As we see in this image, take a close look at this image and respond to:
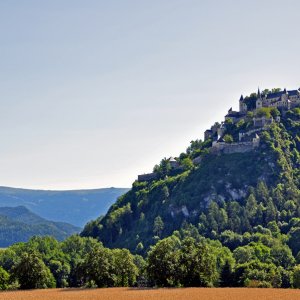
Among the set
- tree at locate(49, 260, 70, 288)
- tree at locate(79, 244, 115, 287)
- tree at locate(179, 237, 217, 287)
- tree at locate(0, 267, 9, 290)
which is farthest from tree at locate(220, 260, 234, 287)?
tree at locate(49, 260, 70, 288)

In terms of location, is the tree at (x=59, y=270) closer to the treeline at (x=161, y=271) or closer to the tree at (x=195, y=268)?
the treeline at (x=161, y=271)

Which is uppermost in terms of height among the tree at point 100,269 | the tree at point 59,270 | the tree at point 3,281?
the tree at point 100,269

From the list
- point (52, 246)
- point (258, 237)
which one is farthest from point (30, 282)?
point (258, 237)

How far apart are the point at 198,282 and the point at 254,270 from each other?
743 inches

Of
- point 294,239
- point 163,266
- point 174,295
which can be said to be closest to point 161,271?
point 163,266

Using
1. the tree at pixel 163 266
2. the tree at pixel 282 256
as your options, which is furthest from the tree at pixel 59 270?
the tree at pixel 163 266

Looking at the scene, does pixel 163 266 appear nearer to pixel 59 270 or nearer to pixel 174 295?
pixel 174 295

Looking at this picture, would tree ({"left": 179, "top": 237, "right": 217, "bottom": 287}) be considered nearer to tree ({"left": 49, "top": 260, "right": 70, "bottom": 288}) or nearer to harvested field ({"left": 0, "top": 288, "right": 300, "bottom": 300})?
harvested field ({"left": 0, "top": 288, "right": 300, "bottom": 300})

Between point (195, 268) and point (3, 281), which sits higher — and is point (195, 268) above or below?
above

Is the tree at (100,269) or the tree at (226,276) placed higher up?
the tree at (100,269)

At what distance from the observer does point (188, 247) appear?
102 m

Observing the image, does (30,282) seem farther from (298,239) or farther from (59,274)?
(298,239)

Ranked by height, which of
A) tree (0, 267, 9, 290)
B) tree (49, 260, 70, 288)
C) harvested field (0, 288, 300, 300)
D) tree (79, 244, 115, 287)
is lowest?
tree (49, 260, 70, 288)

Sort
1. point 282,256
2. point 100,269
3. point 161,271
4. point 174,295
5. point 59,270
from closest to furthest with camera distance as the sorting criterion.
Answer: point 174,295 < point 161,271 < point 100,269 < point 59,270 < point 282,256
